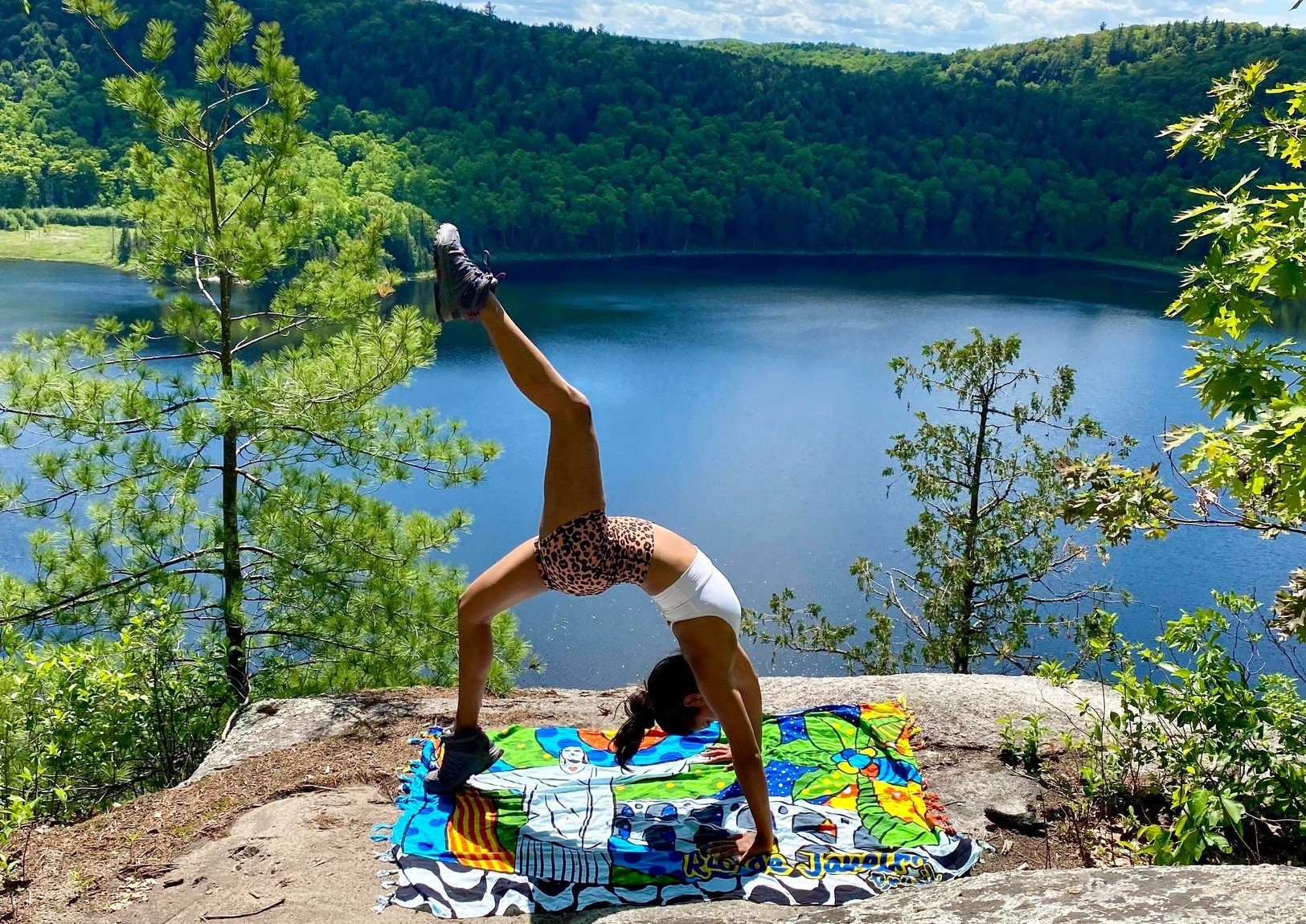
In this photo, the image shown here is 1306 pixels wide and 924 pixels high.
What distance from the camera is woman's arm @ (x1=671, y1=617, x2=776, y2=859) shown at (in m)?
3.55

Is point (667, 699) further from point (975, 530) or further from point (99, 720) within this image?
point (975, 530)

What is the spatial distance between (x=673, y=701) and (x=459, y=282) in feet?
5.32

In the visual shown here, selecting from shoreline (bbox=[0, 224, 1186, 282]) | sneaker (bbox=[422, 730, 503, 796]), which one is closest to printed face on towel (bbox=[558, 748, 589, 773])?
sneaker (bbox=[422, 730, 503, 796])

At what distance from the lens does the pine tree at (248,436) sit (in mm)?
6680

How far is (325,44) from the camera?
86812 mm

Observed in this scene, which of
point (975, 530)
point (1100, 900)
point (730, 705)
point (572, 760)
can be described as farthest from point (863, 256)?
point (1100, 900)

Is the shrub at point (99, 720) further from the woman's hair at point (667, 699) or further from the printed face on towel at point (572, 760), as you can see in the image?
the woman's hair at point (667, 699)

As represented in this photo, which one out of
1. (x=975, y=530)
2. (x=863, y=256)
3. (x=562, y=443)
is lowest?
(x=975, y=530)

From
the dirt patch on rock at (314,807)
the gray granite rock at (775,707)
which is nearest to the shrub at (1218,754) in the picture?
the dirt patch on rock at (314,807)

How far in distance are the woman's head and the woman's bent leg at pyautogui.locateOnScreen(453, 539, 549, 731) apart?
51cm

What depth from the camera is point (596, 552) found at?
144 inches

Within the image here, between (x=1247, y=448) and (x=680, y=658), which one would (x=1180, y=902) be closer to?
(x=1247, y=448)

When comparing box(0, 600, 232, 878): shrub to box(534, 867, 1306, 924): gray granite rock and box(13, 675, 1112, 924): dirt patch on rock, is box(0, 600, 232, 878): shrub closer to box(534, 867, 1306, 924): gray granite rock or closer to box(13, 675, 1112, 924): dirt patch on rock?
box(13, 675, 1112, 924): dirt patch on rock

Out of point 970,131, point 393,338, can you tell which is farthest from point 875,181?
point 393,338
